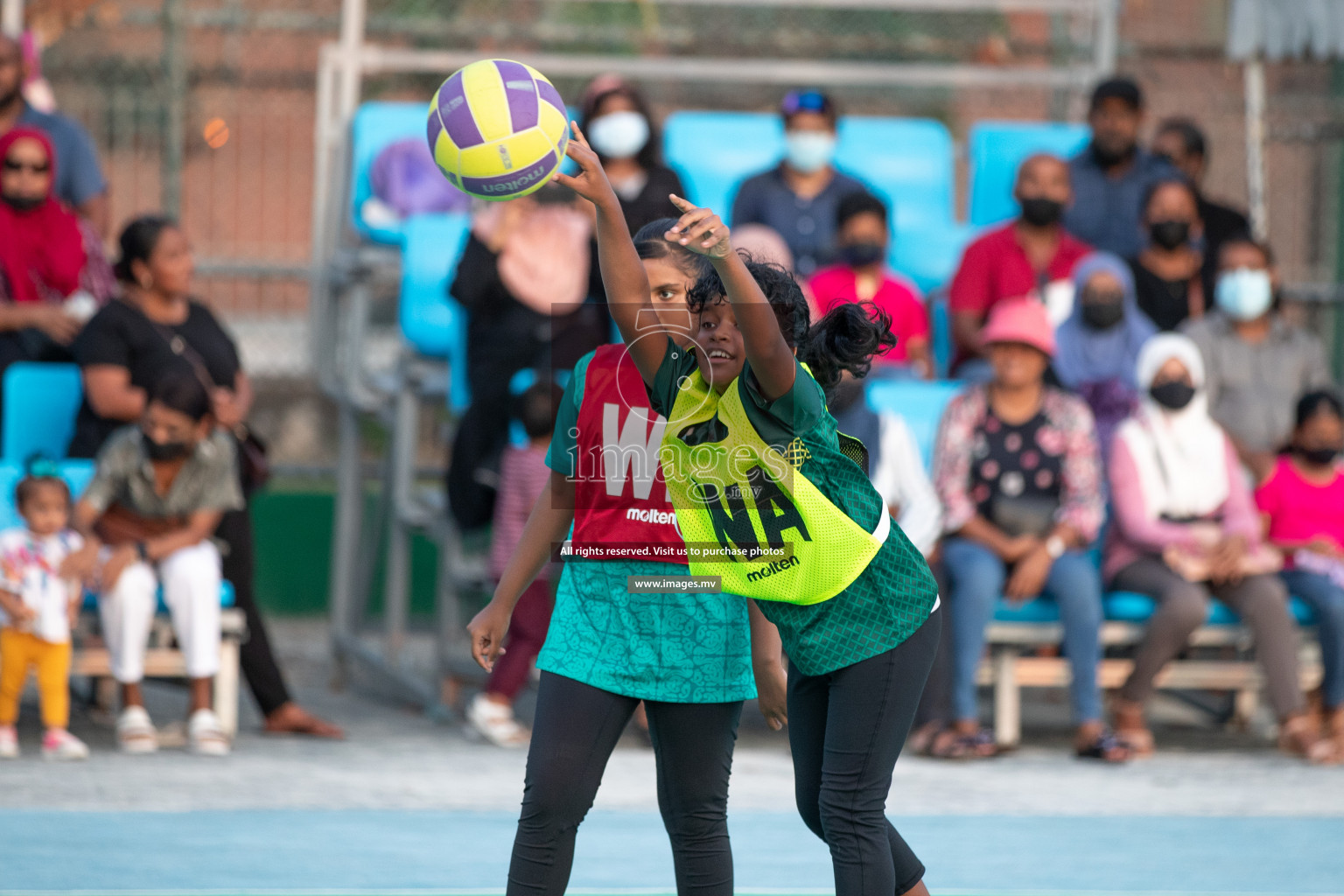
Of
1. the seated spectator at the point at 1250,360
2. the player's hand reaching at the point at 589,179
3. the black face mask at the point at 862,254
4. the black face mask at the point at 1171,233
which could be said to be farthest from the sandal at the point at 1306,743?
the player's hand reaching at the point at 589,179

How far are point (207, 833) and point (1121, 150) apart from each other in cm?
539

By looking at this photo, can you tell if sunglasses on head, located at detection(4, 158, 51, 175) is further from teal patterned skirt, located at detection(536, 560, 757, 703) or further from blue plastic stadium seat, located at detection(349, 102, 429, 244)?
teal patterned skirt, located at detection(536, 560, 757, 703)

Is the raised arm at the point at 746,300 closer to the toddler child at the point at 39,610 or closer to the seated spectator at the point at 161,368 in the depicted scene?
the toddler child at the point at 39,610

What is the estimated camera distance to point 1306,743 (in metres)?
6.87

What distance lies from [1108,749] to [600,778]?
3733 mm

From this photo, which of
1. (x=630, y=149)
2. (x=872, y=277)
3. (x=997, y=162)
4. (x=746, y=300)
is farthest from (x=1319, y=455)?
(x=746, y=300)

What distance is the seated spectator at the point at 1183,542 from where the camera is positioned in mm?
6922

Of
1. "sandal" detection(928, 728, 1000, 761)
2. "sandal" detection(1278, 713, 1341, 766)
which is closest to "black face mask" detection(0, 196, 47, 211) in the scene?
"sandal" detection(928, 728, 1000, 761)

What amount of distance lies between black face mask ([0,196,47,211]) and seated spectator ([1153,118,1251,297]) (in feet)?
16.7

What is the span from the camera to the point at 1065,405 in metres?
7.04

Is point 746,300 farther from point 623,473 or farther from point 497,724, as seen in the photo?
point 497,724

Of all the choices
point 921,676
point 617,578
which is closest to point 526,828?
point 617,578

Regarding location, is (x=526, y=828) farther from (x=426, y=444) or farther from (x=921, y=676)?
(x=426, y=444)

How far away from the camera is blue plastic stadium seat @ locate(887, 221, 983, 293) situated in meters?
8.66
